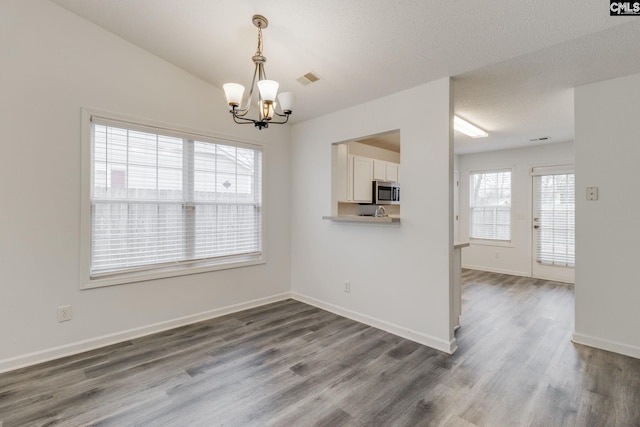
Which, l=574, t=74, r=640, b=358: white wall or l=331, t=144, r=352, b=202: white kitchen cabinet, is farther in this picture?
l=331, t=144, r=352, b=202: white kitchen cabinet

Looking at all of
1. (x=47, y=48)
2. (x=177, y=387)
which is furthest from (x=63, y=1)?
(x=177, y=387)

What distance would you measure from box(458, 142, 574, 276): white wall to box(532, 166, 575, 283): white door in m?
0.11

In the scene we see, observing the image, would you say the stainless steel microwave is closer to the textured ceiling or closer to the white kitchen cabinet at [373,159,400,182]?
the white kitchen cabinet at [373,159,400,182]

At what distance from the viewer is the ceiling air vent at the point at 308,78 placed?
→ 3.13 metres

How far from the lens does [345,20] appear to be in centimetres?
233

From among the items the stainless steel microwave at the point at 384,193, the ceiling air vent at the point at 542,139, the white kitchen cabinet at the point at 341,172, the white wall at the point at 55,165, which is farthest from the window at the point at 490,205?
the white wall at the point at 55,165

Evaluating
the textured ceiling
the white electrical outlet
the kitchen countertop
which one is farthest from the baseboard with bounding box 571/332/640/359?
the white electrical outlet

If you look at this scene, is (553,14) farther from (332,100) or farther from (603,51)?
(332,100)

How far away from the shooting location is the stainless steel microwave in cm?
464

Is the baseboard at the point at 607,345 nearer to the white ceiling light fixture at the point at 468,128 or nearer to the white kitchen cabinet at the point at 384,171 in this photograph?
the white ceiling light fixture at the point at 468,128

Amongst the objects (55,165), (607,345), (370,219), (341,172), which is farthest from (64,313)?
(607,345)

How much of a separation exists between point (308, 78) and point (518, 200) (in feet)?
16.4

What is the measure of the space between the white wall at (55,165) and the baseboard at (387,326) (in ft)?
5.53

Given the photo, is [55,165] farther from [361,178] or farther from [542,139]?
[542,139]
